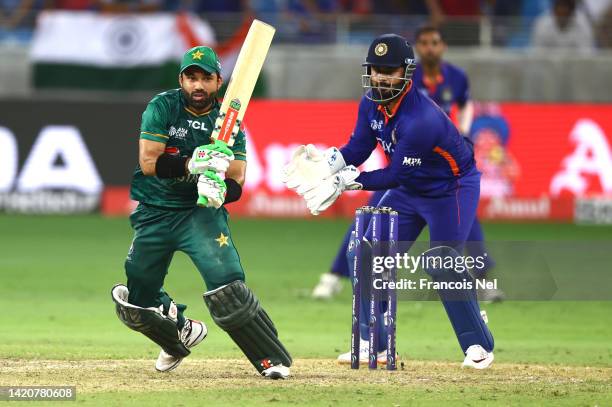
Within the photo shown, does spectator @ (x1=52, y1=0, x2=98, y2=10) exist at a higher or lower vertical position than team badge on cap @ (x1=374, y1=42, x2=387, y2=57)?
lower

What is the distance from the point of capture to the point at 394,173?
725 centimetres

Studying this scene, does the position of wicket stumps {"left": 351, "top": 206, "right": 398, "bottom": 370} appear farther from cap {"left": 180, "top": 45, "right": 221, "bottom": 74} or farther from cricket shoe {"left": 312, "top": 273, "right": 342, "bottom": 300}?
cricket shoe {"left": 312, "top": 273, "right": 342, "bottom": 300}

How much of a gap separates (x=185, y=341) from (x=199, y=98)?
4.75 ft

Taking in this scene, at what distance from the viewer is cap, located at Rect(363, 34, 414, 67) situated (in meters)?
7.24

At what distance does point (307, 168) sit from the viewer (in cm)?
732

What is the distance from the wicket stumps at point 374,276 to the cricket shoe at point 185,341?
0.91 metres

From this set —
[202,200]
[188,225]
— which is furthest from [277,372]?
[202,200]

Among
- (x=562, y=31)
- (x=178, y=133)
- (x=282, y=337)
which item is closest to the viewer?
(x=178, y=133)

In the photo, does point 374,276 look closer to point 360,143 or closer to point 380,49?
point 360,143

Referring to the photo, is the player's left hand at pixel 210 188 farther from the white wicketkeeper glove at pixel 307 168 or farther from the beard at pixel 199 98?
the white wicketkeeper glove at pixel 307 168

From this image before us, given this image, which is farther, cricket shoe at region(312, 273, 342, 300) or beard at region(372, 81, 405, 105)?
cricket shoe at region(312, 273, 342, 300)

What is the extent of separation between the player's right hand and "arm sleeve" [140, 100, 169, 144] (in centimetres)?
30

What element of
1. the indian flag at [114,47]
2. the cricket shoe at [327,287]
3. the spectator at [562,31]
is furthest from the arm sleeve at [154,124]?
the spectator at [562,31]

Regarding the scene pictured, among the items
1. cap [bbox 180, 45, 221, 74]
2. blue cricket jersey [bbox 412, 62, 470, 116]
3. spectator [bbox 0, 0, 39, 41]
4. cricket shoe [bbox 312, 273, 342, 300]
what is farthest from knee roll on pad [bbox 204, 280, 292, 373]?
Result: spectator [bbox 0, 0, 39, 41]
